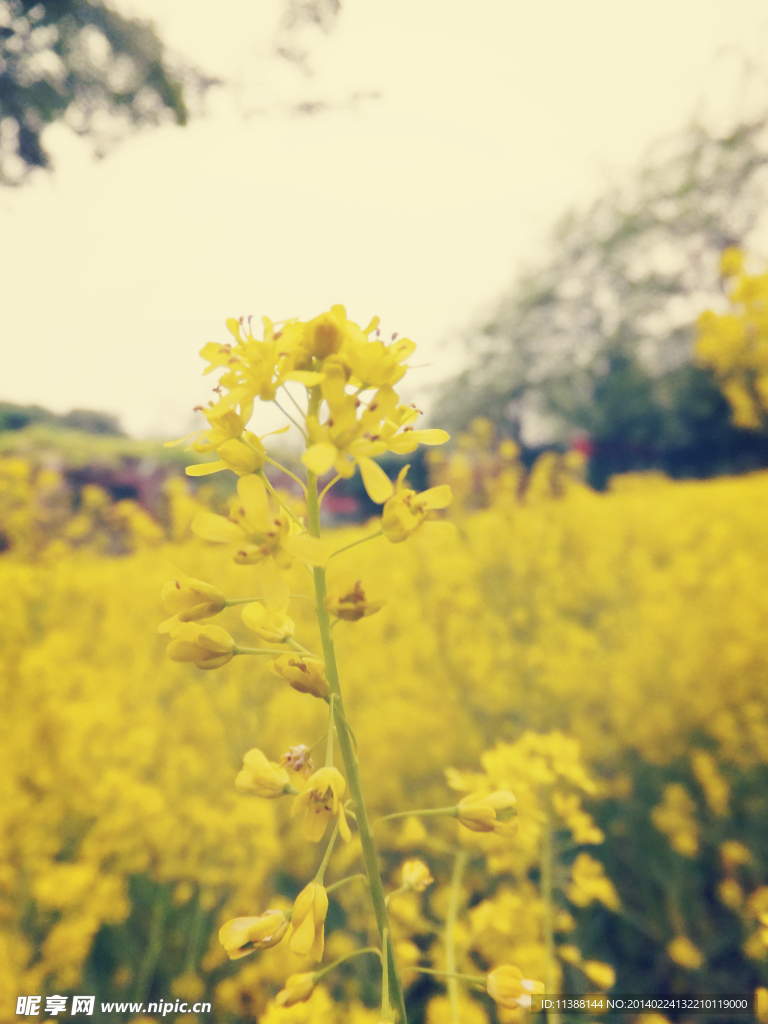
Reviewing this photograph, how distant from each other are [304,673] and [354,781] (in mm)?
122

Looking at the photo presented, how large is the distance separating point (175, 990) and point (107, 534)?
7.30 ft

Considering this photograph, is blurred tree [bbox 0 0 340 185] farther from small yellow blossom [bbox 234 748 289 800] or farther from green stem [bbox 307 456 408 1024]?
small yellow blossom [bbox 234 748 289 800]

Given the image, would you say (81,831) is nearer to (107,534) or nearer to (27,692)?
(27,692)

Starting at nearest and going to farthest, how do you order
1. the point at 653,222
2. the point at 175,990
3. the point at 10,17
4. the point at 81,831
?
1. the point at 10,17
2. the point at 175,990
3. the point at 81,831
4. the point at 653,222

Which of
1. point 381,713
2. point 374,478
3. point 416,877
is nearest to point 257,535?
point 374,478

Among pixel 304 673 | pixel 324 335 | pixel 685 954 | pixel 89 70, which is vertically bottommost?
pixel 685 954

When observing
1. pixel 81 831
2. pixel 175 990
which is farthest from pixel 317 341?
pixel 81 831

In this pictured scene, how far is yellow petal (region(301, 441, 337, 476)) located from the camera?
0.52m

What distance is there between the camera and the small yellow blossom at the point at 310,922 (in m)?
0.52

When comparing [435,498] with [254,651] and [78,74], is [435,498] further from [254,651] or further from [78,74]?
[78,74]

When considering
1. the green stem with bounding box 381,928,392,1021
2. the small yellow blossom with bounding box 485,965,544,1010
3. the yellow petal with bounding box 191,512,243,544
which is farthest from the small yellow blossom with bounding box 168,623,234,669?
the small yellow blossom with bounding box 485,965,544,1010

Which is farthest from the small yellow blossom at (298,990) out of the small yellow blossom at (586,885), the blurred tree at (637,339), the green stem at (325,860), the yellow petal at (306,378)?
the blurred tree at (637,339)

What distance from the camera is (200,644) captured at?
0.60 meters

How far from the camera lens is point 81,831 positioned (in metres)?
2.05
